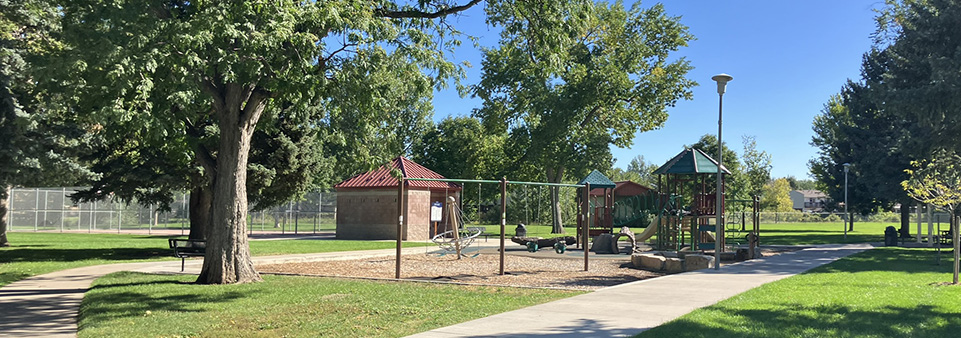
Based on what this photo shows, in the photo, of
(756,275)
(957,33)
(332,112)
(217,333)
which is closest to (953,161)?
(957,33)

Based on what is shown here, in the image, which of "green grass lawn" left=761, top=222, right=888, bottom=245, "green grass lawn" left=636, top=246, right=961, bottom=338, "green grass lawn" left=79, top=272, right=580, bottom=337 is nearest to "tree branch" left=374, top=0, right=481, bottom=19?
"green grass lawn" left=79, top=272, right=580, bottom=337

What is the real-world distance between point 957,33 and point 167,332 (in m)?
26.5

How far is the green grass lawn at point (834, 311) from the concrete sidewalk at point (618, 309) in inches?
15.3

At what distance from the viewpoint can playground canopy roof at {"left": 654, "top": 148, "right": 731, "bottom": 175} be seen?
81.0ft

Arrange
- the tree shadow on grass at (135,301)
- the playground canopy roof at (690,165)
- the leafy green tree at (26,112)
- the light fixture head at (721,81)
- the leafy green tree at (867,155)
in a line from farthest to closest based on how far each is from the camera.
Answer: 1. the leafy green tree at (867,155)
2. the playground canopy roof at (690,165)
3. the leafy green tree at (26,112)
4. the light fixture head at (721,81)
5. the tree shadow on grass at (135,301)

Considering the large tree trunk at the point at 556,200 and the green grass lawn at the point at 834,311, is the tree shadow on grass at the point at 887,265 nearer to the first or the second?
the green grass lawn at the point at 834,311

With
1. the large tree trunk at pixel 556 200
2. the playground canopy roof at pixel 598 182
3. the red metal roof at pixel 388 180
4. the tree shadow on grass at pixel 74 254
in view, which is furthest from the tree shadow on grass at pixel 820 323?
the large tree trunk at pixel 556 200

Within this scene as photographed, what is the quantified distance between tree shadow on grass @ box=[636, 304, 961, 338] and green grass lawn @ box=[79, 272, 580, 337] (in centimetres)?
288

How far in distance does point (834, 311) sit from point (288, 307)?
779 cm

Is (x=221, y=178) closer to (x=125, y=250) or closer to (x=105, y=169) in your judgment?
(x=105, y=169)

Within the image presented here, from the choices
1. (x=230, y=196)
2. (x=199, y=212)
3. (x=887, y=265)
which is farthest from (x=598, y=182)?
(x=230, y=196)

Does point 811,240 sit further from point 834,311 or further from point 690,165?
point 834,311

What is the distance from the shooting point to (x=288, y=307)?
35.6 feet

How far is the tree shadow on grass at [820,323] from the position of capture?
8.38m
